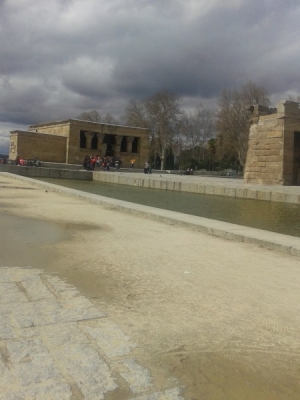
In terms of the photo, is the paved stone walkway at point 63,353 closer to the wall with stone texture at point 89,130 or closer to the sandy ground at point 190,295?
the sandy ground at point 190,295

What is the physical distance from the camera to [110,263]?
183 inches

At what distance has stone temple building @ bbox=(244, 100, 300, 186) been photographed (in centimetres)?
2122

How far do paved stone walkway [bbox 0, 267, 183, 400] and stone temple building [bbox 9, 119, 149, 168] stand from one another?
121 ft

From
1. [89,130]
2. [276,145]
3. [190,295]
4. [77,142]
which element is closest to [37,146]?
[77,142]

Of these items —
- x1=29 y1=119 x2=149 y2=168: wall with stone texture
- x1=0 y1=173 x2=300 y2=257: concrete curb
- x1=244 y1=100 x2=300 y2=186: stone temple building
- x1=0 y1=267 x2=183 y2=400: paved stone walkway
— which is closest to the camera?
x1=0 y1=267 x2=183 y2=400: paved stone walkway

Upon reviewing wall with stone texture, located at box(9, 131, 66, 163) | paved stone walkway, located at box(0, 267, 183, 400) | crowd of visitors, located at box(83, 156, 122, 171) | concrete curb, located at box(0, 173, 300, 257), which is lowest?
paved stone walkway, located at box(0, 267, 183, 400)

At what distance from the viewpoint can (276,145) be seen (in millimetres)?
21594

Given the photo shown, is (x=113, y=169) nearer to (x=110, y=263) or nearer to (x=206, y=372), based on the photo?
(x=110, y=263)

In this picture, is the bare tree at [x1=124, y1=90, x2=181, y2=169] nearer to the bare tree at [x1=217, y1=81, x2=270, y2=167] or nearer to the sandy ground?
the bare tree at [x1=217, y1=81, x2=270, y2=167]

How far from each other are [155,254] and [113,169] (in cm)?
3293

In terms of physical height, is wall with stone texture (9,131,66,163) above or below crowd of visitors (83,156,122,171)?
above

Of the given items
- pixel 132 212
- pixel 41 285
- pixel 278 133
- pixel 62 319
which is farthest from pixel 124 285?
pixel 278 133

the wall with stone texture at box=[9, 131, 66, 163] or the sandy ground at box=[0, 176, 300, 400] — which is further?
the wall with stone texture at box=[9, 131, 66, 163]

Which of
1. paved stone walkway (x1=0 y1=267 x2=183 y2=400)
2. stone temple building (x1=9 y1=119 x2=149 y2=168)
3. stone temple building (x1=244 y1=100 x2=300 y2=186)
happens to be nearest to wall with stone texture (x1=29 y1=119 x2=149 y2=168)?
stone temple building (x1=9 y1=119 x2=149 y2=168)
